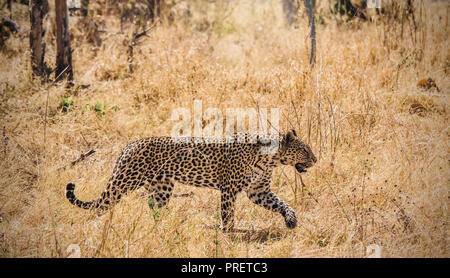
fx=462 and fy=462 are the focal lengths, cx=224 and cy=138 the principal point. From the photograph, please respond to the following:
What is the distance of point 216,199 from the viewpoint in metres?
4.85

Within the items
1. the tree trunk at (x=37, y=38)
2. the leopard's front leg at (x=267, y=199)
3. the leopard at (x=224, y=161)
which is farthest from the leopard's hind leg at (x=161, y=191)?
the tree trunk at (x=37, y=38)

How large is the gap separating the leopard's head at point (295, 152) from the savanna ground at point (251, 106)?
25 cm

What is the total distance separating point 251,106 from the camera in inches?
242

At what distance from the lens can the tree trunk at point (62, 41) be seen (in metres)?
6.91

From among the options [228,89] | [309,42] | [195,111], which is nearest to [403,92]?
[309,42]

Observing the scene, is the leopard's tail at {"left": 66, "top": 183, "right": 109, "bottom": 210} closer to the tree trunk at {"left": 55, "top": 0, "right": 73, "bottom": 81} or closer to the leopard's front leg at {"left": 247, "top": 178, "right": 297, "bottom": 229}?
the leopard's front leg at {"left": 247, "top": 178, "right": 297, "bottom": 229}

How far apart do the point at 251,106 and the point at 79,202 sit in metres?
2.87

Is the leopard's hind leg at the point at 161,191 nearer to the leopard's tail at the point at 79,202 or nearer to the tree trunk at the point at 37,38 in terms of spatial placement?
the leopard's tail at the point at 79,202

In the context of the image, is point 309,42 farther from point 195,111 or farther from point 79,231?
point 79,231

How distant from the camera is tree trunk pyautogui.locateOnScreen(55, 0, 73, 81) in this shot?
6910mm

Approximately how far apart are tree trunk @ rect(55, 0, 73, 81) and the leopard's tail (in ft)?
11.1
